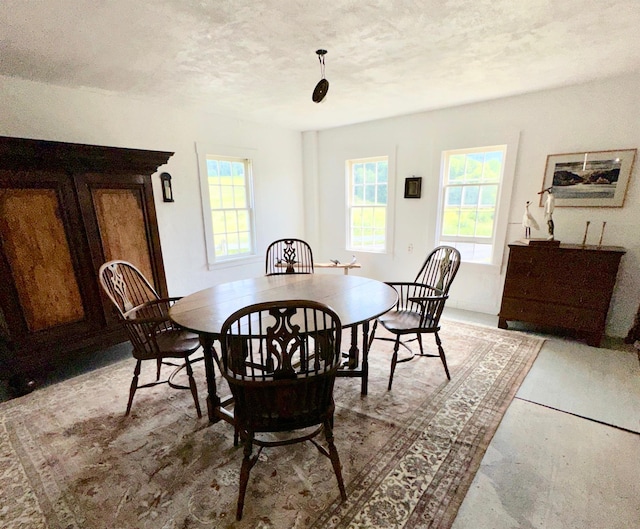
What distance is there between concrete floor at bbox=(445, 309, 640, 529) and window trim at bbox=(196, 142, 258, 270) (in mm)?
3461

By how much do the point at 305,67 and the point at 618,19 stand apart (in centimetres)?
197

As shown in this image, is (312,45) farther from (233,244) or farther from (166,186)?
(233,244)

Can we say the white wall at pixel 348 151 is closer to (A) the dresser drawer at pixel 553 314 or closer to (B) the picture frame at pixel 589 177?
(B) the picture frame at pixel 589 177

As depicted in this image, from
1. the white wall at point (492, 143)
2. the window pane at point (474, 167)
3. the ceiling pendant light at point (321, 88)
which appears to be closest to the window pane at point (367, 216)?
the white wall at point (492, 143)

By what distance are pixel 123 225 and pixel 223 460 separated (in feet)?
7.18

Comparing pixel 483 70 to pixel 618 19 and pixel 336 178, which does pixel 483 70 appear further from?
pixel 336 178

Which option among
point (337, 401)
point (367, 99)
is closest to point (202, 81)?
point (367, 99)

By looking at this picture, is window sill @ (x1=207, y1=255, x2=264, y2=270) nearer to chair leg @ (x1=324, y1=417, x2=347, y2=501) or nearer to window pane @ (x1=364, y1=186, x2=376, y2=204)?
window pane @ (x1=364, y1=186, x2=376, y2=204)

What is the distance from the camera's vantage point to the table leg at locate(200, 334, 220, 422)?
1.86 metres

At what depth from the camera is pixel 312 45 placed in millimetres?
2039

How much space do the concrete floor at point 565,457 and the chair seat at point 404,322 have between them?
2.50ft

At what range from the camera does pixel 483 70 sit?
2533mm

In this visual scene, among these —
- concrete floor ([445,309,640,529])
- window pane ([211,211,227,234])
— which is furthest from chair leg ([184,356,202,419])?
window pane ([211,211,227,234])

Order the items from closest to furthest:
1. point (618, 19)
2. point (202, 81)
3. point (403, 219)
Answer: point (618, 19) < point (202, 81) < point (403, 219)
